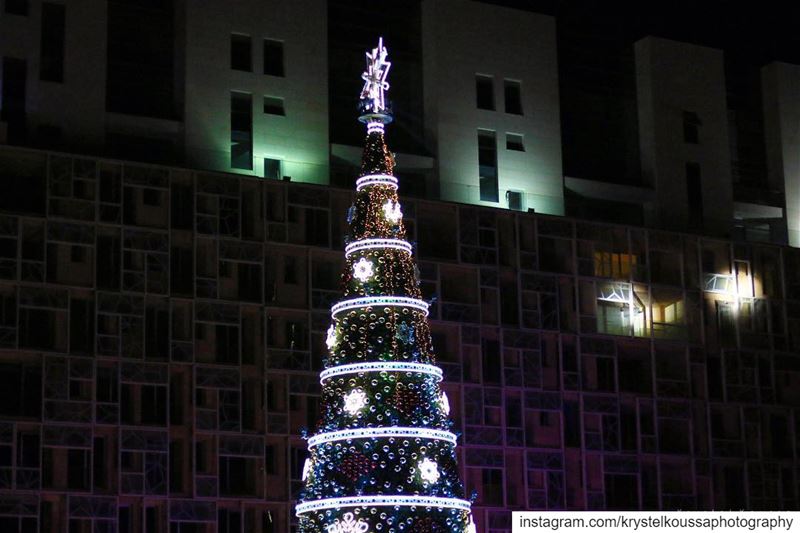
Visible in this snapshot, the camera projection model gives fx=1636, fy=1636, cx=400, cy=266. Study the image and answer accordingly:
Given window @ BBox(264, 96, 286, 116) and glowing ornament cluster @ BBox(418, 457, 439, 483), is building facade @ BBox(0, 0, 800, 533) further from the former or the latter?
glowing ornament cluster @ BBox(418, 457, 439, 483)

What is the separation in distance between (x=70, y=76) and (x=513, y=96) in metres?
16.6

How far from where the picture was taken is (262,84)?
181 ft

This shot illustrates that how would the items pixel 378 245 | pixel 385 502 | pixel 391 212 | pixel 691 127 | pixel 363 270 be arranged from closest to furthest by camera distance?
pixel 385 502 < pixel 363 270 < pixel 378 245 < pixel 391 212 < pixel 691 127

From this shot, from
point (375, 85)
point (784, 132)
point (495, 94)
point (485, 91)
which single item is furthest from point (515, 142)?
point (375, 85)

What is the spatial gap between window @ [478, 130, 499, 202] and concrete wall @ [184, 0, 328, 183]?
6124 millimetres

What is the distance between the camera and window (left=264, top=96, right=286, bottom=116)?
55.1 metres

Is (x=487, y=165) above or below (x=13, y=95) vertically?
below

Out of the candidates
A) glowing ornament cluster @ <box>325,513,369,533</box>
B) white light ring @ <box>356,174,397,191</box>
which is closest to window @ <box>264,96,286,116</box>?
white light ring @ <box>356,174,397,191</box>

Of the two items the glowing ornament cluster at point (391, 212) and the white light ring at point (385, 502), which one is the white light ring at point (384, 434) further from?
the glowing ornament cluster at point (391, 212)

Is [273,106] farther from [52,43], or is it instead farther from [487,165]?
[487,165]

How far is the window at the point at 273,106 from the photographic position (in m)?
55.1

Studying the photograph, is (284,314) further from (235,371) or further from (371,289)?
(371,289)

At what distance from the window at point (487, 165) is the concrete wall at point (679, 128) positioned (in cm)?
654

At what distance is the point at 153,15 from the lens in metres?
56.0
